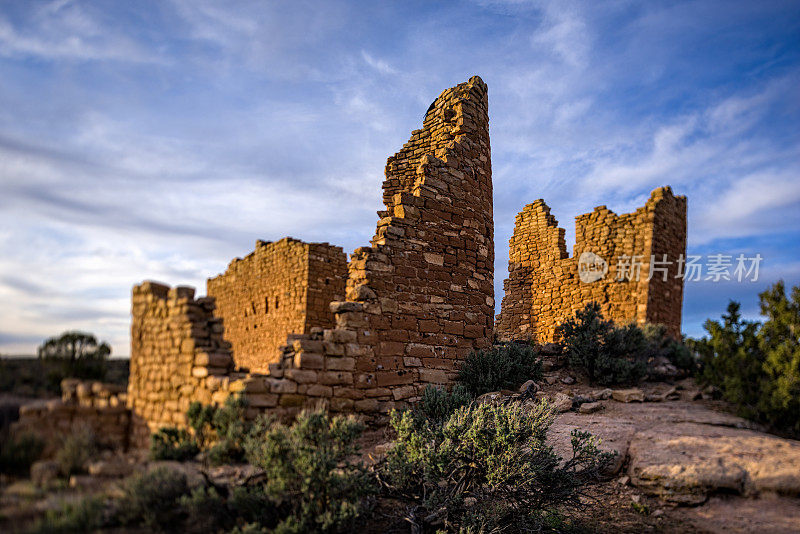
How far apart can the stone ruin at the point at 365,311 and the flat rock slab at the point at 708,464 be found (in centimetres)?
304

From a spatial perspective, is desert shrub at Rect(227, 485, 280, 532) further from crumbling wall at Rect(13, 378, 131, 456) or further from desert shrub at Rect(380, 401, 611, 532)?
crumbling wall at Rect(13, 378, 131, 456)

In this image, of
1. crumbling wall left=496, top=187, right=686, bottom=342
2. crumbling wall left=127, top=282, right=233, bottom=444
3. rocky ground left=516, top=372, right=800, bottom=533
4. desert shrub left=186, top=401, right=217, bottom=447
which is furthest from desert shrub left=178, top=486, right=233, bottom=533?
crumbling wall left=496, top=187, right=686, bottom=342

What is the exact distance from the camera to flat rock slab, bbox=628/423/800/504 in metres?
5.75

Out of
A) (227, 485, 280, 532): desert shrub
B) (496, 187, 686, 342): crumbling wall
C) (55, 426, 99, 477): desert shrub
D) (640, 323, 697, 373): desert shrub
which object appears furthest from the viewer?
(496, 187, 686, 342): crumbling wall

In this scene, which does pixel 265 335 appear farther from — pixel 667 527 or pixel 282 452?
pixel 667 527

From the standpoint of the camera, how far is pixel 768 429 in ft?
24.9

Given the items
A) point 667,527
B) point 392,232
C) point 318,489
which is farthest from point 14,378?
point 667,527

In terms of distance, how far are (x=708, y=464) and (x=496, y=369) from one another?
3268 mm

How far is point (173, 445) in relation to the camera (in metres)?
5.11

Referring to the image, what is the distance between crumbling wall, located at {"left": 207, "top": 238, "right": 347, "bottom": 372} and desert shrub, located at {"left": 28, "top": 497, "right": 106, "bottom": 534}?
25.8 feet

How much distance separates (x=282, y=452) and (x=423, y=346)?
144 inches

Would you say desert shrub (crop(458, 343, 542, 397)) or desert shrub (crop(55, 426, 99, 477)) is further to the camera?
desert shrub (crop(458, 343, 542, 397))

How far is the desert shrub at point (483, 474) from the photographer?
5098 millimetres

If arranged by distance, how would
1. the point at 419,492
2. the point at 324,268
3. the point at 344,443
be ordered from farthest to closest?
1. the point at 324,268
2. the point at 419,492
3. the point at 344,443
